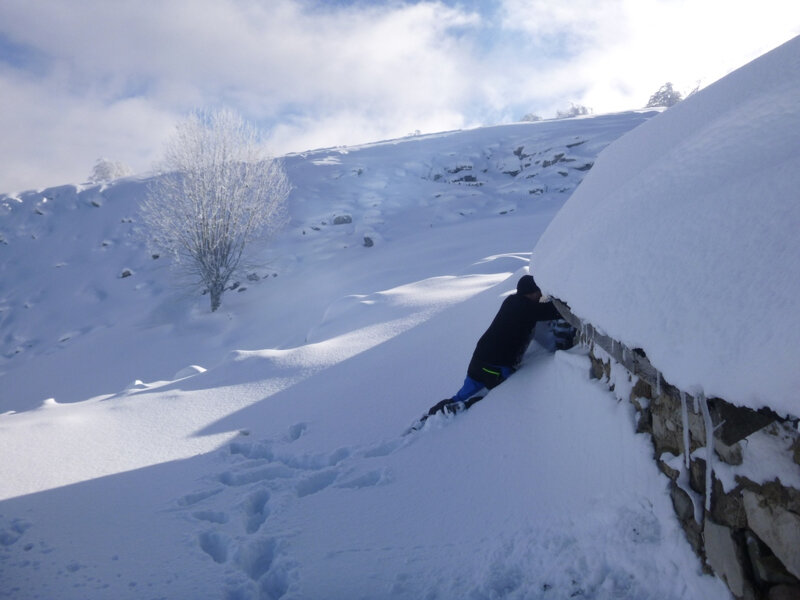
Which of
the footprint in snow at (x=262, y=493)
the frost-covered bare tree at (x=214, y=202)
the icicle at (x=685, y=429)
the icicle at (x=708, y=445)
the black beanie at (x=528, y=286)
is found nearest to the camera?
the icicle at (x=708, y=445)

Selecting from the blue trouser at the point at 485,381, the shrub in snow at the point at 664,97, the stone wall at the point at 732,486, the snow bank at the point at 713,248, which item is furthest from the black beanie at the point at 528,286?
the shrub in snow at the point at 664,97

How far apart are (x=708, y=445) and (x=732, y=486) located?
155mm

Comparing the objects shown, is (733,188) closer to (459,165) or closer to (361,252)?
(361,252)

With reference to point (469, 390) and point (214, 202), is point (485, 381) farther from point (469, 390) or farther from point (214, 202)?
point (214, 202)

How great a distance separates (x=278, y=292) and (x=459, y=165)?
46.5 feet

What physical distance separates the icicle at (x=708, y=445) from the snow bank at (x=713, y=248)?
6.6 inches

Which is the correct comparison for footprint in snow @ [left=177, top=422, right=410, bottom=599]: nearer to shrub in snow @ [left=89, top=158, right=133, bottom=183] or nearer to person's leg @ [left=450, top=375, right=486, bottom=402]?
person's leg @ [left=450, top=375, right=486, bottom=402]

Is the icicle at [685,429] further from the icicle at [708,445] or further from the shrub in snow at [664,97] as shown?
the shrub in snow at [664,97]

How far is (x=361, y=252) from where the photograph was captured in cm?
1744

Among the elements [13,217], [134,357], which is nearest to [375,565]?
[134,357]

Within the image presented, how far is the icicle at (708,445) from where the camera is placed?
62.6 inches

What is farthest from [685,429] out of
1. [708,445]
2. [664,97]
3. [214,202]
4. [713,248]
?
[664,97]

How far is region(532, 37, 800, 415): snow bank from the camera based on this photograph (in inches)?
50.4

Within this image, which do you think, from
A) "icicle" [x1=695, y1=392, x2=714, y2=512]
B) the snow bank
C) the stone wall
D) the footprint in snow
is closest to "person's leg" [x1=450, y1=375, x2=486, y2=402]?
the footprint in snow
